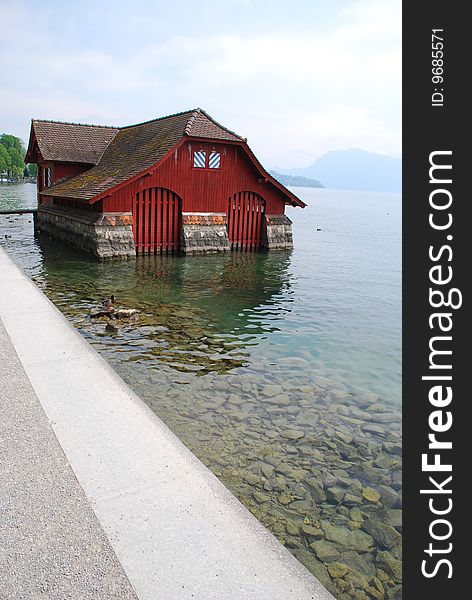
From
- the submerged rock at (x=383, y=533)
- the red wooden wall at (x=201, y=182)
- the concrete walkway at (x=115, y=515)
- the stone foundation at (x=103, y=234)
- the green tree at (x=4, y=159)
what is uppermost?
the green tree at (x=4, y=159)

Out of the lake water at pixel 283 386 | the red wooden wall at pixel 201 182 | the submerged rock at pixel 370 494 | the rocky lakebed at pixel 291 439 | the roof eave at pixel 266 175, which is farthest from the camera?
the roof eave at pixel 266 175

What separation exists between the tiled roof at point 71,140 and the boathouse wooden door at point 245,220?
8.95m

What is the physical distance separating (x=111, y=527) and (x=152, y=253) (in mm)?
19226

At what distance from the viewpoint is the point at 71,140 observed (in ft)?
94.9

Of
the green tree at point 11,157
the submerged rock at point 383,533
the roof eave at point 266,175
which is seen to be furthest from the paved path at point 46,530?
the green tree at point 11,157

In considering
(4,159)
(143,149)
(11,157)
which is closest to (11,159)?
(11,157)

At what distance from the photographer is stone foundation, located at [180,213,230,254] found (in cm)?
2298

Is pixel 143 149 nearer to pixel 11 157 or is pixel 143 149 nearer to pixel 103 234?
pixel 103 234

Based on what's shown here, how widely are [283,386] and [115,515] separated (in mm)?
4554

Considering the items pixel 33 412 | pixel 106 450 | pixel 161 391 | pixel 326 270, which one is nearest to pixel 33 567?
pixel 106 450

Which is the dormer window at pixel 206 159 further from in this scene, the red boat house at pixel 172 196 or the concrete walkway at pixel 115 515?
the concrete walkway at pixel 115 515

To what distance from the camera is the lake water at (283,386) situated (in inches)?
193

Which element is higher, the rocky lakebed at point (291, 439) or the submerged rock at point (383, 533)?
the rocky lakebed at point (291, 439)

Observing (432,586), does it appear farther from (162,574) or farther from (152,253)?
(152,253)
